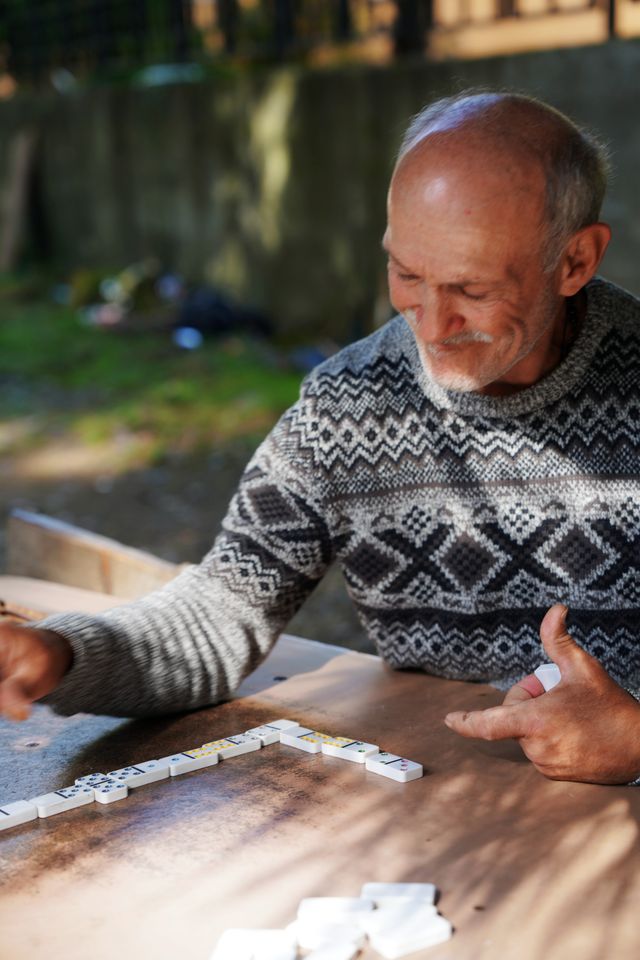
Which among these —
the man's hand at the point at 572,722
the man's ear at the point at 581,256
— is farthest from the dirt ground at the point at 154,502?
the man's hand at the point at 572,722

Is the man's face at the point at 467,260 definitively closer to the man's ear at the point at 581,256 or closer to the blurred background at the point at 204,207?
the man's ear at the point at 581,256

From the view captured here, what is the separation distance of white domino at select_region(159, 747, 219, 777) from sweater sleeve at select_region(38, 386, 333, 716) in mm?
200

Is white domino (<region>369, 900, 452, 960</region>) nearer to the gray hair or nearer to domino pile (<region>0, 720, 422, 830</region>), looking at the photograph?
domino pile (<region>0, 720, 422, 830</region>)

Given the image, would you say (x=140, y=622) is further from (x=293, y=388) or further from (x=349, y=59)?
(x=349, y=59)

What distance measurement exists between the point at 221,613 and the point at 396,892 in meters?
0.84

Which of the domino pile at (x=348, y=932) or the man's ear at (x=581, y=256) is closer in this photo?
the domino pile at (x=348, y=932)

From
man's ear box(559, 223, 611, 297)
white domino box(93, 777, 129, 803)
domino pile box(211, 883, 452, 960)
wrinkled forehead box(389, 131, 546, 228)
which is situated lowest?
white domino box(93, 777, 129, 803)

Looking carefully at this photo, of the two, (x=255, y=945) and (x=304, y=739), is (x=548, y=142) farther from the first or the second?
(x=255, y=945)

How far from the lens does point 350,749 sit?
6.15ft

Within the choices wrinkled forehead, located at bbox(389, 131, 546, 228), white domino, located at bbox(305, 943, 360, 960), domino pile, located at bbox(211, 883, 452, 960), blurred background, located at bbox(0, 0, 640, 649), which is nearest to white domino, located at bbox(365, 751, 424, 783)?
domino pile, located at bbox(211, 883, 452, 960)

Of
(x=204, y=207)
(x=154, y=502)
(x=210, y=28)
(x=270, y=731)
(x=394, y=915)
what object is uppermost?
(x=210, y=28)

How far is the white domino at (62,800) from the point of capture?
1.72 meters

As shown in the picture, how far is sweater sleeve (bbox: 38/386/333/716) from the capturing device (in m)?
2.05

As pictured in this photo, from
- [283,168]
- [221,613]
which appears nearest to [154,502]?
[283,168]
